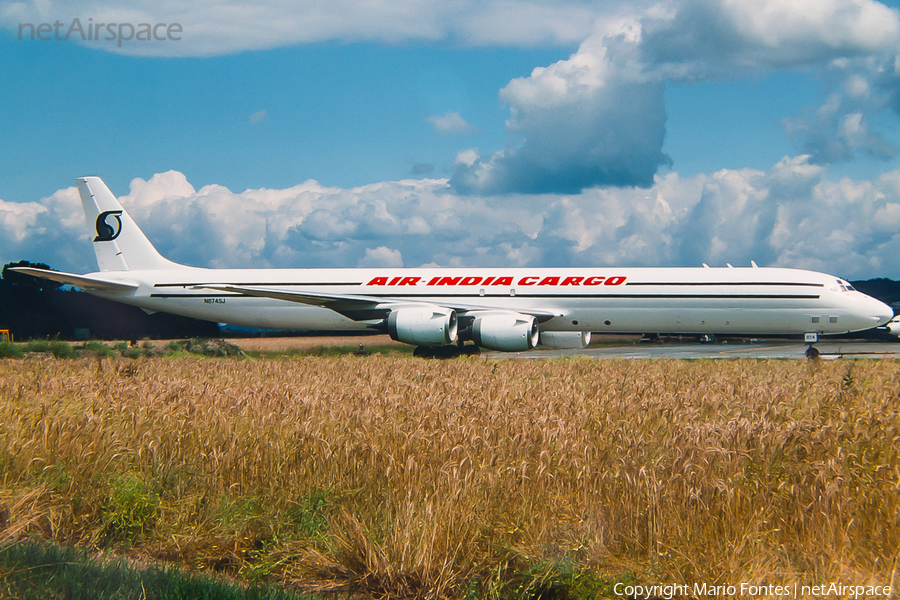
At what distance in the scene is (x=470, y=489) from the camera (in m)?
4.93

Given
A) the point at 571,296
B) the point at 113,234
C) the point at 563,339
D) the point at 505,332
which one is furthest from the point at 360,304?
the point at 113,234

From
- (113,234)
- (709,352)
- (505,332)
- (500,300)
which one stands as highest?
(113,234)

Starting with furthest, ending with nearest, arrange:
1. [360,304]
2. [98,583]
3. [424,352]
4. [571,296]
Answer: [424,352], [360,304], [571,296], [98,583]

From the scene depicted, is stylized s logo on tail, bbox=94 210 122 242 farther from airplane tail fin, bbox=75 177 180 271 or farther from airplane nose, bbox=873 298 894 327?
airplane nose, bbox=873 298 894 327

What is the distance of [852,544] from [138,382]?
9.19m

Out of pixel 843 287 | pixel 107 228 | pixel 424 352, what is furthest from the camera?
pixel 107 228

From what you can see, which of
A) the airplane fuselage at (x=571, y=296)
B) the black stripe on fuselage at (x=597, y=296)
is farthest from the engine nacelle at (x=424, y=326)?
the black stripe on fuselage at (x=597, y=296)

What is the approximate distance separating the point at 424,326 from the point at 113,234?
769 inches

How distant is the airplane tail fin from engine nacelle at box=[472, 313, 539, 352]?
58.1 ft

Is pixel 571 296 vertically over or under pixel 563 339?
over

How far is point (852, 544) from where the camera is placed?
451cm

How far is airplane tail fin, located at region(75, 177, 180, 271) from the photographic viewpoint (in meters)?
35.4

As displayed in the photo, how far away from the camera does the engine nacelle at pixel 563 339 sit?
98.2ft

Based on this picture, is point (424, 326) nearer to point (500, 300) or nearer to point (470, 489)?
point (500, 300)
